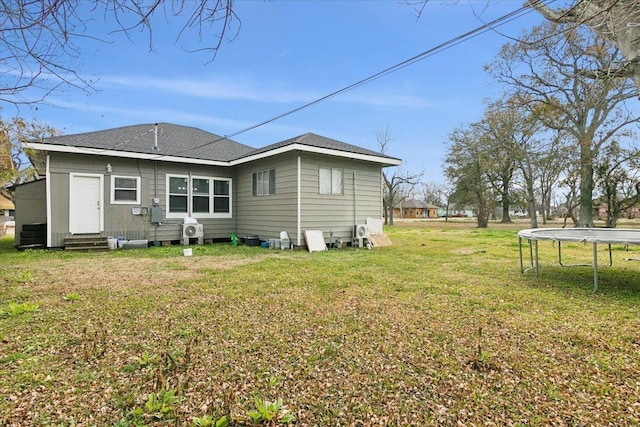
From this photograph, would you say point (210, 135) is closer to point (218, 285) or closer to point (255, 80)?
point (255, 80)

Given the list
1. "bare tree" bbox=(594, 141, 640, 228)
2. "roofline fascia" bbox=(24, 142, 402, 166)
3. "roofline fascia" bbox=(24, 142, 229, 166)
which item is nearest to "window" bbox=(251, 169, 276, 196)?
"roofline fascia" bbox=(24, 142, 402, 166)

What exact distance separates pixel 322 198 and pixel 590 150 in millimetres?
15595

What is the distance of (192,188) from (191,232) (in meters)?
1.44

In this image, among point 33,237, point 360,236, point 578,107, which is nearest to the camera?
point 33,237

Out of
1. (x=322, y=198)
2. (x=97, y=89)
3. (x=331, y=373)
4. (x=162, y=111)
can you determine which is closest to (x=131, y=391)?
(x=331, y=373)

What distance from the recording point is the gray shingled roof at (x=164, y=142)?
9.12m

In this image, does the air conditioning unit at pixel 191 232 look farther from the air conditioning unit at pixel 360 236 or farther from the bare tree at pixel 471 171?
the bare tree at pixel 471 171

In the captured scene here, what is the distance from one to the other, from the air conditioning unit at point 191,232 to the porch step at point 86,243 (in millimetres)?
1939

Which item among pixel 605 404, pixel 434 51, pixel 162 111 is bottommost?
pixel 605 404

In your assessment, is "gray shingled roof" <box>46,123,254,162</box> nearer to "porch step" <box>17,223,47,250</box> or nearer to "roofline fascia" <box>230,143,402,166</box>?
"roofline fascia" <box>230,143,402,166</box>

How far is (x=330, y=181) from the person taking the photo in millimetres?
9453

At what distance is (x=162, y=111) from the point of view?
12.1 m

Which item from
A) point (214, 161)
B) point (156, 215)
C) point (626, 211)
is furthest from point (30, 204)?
point (626, 211)

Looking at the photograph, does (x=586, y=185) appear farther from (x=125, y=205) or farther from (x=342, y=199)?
(x=125, y=205)
